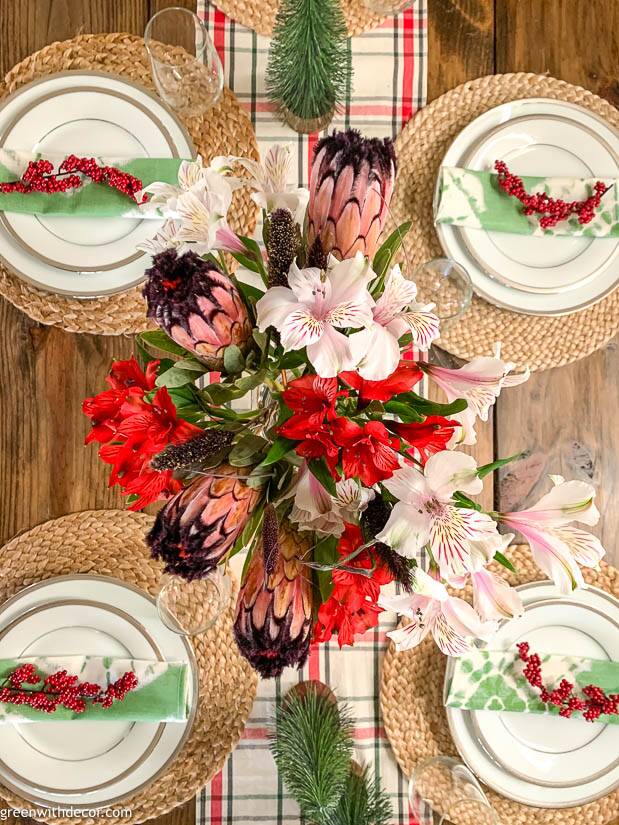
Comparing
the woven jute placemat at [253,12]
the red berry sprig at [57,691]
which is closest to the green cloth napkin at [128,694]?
the red berry sprig at [57,691]

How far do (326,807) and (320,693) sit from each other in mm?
157

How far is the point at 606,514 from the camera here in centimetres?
120

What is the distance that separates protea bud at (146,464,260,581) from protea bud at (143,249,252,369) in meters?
0.12

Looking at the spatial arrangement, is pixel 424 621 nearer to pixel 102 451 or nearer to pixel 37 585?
pixel 102 451

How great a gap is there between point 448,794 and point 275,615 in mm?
637

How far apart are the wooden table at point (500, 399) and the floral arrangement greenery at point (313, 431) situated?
18.3 inches

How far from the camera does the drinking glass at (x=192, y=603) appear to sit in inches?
40.6

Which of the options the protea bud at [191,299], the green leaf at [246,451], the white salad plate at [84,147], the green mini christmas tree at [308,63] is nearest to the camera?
the protea bud at [191,299]

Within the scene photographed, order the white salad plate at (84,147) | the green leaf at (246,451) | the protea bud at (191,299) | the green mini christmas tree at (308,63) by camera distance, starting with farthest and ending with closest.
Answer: the white salad plate at (84,147) < the green mini christmas tree at (308,63) < the green leaf at (246,451) < the protea bud at (191,299)

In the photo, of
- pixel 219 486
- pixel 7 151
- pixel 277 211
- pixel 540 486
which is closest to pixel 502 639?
pixel 540 486

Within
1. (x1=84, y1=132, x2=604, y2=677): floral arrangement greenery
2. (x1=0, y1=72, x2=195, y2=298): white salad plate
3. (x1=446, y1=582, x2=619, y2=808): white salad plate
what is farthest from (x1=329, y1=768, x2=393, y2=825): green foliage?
(x1=0, y1=72, x2=195, y2=298): white salad plate

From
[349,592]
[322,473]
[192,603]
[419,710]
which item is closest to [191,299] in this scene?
[322,473]

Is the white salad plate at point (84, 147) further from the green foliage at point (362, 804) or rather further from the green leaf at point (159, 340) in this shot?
the green foliage at point (362, 804)

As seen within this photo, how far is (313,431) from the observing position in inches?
24.6
